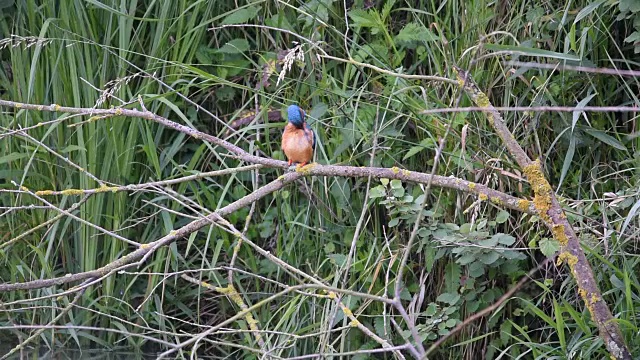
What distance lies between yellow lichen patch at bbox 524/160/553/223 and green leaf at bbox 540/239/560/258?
0.33 metres

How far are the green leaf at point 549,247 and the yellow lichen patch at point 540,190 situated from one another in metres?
0.33

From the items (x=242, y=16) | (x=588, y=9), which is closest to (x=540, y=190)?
(x=588, y=9)

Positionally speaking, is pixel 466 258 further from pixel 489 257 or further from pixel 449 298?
pixel 449 298

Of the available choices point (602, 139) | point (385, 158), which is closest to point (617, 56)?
point (602, 139)

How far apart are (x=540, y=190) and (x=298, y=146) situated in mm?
1168

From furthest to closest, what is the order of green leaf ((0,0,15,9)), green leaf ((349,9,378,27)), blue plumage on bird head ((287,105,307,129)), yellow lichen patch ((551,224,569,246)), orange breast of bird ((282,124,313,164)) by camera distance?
green leaf ((0,0,15,9)), green leaf ((349,9,378,27)), blue plumage on bird head ((287,105,307,129)), orange breast of bird ((282,124,313,164)), yellow lichen patch ((551,224,569,246))

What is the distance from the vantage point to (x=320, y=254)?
Answer: 3977 mm

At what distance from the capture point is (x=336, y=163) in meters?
3.93

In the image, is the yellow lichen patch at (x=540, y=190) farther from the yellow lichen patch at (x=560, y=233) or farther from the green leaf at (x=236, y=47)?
the green leaf at (x=236, y=47)

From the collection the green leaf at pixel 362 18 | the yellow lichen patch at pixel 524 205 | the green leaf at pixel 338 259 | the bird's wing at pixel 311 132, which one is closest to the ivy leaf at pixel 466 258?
the green leaf at pixel 338 259

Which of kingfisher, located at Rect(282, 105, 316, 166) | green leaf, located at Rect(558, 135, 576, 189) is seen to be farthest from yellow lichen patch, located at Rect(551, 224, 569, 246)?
kingfisher, located at Rect(282, 105, 316, 166)

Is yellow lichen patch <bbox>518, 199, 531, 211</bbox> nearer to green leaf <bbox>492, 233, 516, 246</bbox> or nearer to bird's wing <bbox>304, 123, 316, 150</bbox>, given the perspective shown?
green leaf <bbox>492, 233, 516, 246</bbox>

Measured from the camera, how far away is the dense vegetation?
3428mm

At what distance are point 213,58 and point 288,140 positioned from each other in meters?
1.03
